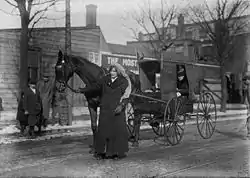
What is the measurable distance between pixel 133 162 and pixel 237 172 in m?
1.97

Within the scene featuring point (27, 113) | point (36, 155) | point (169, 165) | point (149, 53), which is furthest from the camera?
point (149, 53)

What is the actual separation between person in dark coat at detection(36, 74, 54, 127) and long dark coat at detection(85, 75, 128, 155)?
6573mm

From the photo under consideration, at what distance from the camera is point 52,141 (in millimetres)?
11133

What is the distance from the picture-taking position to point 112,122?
25.9 feet

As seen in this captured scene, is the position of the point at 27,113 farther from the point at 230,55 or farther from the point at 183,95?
the point at 230,55

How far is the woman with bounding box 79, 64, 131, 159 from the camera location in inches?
310

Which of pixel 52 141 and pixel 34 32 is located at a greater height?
pixel 34 32

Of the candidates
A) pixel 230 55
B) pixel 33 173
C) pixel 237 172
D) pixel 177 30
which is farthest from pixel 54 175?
→ pixel 177 30

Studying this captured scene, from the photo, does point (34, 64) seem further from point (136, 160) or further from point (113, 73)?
point (136, 160)

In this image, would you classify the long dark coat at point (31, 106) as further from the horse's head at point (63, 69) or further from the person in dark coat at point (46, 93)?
the horse's head at point (63, 69)

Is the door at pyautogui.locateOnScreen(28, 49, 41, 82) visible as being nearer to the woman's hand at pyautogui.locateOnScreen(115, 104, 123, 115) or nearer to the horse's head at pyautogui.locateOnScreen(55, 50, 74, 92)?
the horse's head at pyautogui.locateOnScreen(55, 50, 74, 92)

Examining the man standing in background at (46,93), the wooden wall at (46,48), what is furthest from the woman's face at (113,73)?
the wooden wall at (46,48)

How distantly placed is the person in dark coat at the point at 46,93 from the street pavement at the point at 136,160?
133 inches

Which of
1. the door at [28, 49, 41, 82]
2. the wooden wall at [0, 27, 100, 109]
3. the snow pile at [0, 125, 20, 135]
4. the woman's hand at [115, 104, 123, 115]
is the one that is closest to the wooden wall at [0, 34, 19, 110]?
the wooden wall at [0, 27, 100, 109]
